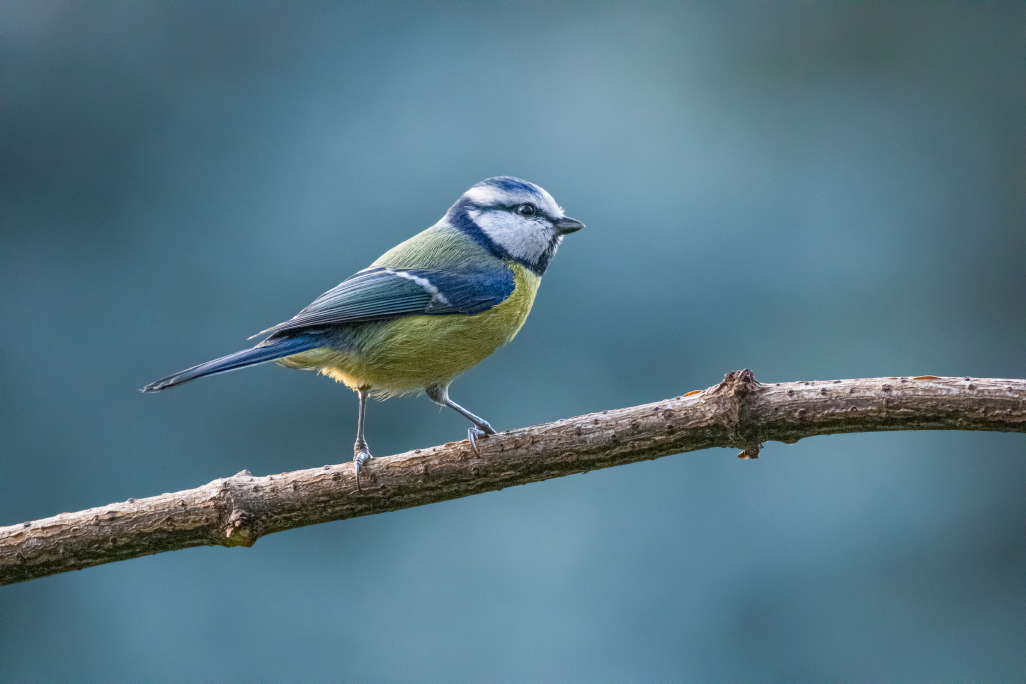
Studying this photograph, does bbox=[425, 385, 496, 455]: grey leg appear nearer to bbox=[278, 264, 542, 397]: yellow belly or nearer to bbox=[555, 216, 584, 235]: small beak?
bbox=[278, 264, 542, 397]: yellow belly

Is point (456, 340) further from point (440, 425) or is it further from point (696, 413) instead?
point (440, 425)

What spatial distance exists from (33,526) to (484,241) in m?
1.03

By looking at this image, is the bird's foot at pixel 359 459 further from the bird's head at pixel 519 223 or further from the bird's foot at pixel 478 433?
the bird's head at pixel 519 223

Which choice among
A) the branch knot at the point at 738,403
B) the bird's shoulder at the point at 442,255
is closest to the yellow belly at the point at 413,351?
the bird's shoulder at the point at 442,255

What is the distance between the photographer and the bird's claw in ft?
4.44

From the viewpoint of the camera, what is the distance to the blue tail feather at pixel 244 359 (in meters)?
1.25

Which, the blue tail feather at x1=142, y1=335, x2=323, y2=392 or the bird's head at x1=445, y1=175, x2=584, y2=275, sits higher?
the bird's head at x1=445, y1=175, x2=584, y2=275

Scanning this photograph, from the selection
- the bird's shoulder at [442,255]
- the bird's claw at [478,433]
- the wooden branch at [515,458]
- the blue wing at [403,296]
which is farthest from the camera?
the bird's shoulder at [442,255]

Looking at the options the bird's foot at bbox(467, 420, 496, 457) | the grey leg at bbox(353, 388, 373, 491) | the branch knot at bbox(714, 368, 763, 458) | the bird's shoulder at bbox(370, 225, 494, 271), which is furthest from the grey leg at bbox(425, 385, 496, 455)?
the branch knot at bbox(714, 368, 763, 458)

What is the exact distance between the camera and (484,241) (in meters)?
1.75

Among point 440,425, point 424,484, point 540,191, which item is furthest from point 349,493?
point 440,425

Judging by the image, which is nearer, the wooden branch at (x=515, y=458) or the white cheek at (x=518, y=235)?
the wooden branch at (x=515, y=458)

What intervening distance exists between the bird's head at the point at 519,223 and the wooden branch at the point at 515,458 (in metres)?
0.52

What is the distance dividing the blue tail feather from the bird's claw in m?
0.36
